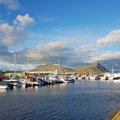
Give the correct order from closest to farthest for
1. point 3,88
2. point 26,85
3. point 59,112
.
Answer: point 59,112 < point 3,88 < point 26,85

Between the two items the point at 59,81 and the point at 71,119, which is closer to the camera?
the point at 71,119

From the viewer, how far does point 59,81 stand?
157000 millimetres

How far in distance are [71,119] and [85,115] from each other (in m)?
4.00

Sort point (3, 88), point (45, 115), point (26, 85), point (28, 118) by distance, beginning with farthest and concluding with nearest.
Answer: point (26, 85), point (3, 88), point (45, 115), point (28, 118)

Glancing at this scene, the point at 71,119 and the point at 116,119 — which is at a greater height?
the point at 116,119

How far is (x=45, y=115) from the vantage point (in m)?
35.6

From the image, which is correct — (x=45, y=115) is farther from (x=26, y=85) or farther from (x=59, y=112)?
(x=26, y=85)

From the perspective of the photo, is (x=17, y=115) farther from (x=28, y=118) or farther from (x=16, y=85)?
(x=16, y=85)

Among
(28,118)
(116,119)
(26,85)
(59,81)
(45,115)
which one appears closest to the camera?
(116,119)

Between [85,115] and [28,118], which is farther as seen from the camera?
[85,115]

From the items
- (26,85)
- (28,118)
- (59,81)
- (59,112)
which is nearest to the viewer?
(28,118)

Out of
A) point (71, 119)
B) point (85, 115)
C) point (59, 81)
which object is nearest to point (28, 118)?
point (71, 119)

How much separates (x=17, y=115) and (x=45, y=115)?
5.12 metres

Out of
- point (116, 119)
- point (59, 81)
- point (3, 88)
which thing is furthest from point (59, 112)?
point (59, 81)
